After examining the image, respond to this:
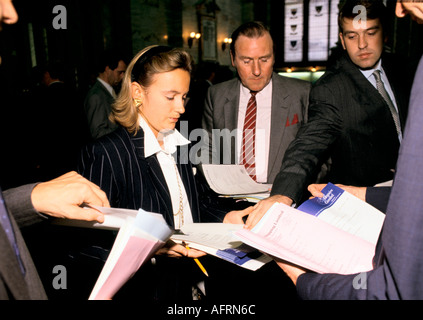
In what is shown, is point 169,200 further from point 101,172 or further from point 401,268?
point 401,268

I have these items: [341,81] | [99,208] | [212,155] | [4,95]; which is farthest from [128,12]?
[99,208]

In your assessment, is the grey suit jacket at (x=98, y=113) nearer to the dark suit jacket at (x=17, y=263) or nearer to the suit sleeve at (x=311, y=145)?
the suit sleeve at (x=311, y=145)

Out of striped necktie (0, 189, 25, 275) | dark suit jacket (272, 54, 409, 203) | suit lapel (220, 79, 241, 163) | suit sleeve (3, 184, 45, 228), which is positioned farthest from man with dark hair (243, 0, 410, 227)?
striped necktie (0, 189, 25, 275)

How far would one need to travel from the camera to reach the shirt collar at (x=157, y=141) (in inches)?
61.4

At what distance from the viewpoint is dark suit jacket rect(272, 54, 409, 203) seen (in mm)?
1936

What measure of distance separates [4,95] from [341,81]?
142 inches

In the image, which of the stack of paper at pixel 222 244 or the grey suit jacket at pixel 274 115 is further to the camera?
the grey suit jacket at pixel 274 115

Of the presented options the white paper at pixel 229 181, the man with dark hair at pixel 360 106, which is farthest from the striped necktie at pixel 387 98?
the white paper at pixel 229 181

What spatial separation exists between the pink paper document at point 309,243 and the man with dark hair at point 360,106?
86cm

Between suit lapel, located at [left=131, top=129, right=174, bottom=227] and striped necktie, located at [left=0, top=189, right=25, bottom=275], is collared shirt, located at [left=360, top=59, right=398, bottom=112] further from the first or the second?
striped necktie, located at [left=0, top=189, right=25, bottom=275]

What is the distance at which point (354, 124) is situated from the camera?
1973 mm

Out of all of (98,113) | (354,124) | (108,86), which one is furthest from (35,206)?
(108,86)

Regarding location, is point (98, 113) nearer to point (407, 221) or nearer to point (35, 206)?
point (35, 206)

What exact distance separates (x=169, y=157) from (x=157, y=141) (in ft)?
0.36
